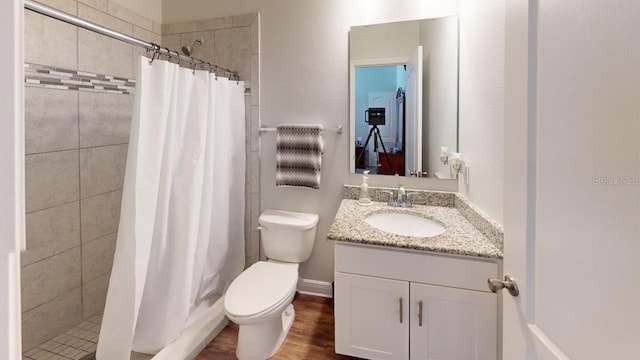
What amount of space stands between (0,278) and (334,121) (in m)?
2.04

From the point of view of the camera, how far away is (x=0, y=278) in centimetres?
21

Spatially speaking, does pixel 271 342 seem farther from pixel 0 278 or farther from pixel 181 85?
pixel 0 278

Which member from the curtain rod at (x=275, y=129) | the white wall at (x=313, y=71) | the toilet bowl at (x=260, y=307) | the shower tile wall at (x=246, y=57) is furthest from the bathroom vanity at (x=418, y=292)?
the shower tile wall at (x=246, y=57)

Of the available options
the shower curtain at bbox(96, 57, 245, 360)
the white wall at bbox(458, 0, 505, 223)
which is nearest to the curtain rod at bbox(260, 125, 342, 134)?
the shower curtain at bbox(96, 57, 245, 360)

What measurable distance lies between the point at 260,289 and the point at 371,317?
60cm

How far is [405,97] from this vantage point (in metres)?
2.01

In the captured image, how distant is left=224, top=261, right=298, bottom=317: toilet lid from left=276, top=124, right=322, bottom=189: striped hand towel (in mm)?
592

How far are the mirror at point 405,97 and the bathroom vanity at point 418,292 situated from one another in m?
0.57

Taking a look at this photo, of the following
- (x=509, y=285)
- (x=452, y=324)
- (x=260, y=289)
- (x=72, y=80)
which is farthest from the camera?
(x=72, y=80)

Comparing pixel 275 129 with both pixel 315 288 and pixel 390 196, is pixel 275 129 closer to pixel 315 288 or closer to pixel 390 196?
pixel 390 196

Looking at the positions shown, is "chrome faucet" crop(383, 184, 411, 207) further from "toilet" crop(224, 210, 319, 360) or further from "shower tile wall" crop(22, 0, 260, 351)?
"shower tile wall" crop(22, 0, 260, 351)

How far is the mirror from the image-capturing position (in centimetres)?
193

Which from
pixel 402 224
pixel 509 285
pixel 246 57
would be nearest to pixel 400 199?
pixel 402 224

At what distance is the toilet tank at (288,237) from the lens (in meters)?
2.05
